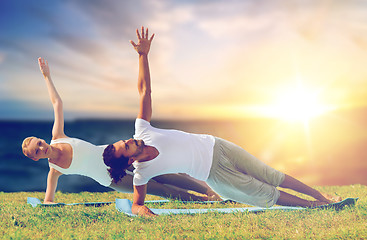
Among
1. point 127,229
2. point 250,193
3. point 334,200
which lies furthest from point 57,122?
point 334,200

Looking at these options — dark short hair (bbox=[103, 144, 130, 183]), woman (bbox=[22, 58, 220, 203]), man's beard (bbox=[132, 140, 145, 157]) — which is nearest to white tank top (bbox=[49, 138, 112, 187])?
woman (bbox=[22, 58, 220, 203])

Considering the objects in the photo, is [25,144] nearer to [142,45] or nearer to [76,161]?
[76,161]

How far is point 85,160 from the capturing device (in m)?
5.52

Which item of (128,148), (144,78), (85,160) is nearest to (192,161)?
(128,148)

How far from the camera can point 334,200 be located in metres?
5.97

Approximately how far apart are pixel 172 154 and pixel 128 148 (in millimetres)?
672

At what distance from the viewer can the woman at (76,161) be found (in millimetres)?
5199

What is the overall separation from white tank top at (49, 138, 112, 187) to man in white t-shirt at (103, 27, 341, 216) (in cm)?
64

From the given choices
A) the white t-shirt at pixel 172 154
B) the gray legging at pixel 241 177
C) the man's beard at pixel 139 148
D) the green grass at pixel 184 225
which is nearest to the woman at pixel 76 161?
the green grass at pixel 184 225

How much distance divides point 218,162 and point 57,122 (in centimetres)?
276

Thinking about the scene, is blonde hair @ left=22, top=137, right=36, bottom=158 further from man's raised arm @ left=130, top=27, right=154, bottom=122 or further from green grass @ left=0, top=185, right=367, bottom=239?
man's raised arm @ left=130, top=27, right=154, bottom=122

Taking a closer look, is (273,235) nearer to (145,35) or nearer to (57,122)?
(145,35)

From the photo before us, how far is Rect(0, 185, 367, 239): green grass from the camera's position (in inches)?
176

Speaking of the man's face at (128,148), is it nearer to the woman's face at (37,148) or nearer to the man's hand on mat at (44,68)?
the woman's face at (37,148)
